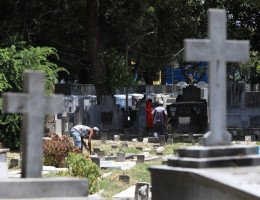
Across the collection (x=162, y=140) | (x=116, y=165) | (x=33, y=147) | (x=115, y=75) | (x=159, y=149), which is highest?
(x=115, y=75)

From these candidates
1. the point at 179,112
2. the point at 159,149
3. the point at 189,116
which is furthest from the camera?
Answer: the point at 179,112

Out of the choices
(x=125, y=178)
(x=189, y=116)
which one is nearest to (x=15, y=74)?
(x=125, y=178)

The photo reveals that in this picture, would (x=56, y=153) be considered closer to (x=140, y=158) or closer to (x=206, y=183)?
(x=140, y=158)

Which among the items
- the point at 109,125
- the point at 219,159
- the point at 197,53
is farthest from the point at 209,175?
the point at 109,125

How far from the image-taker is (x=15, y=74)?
21.8m

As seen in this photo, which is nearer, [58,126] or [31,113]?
[31,113]

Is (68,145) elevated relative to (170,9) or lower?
lower

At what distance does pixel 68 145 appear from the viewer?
17656 mm

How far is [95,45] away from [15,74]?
36.0ft

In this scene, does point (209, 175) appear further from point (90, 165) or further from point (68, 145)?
point (68, 145)

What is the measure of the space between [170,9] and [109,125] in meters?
7.84

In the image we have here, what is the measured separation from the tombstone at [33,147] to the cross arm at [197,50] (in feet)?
5.07

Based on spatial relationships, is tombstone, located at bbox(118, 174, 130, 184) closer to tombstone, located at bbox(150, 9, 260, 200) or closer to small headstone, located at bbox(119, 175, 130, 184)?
small headstone, located at bbox(119, 175, 130, 184)

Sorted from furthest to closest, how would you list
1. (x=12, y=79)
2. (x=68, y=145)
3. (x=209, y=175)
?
(x=12, y=79)
(x=68, y=145)
(x=209, y=175)
